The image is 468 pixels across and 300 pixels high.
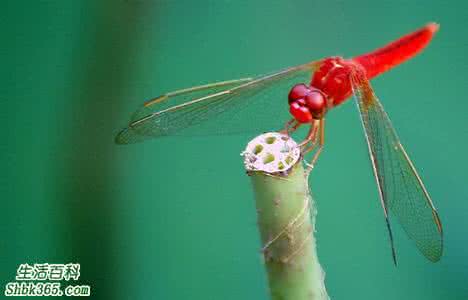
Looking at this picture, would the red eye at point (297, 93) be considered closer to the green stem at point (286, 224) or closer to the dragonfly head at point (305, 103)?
the dragonfly head at point (305, 103)

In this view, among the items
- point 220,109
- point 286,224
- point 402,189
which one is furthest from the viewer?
point 220,109

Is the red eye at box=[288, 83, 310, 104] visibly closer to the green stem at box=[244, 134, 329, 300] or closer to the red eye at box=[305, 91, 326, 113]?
the red eye at box=[305, 91, 326, 113]

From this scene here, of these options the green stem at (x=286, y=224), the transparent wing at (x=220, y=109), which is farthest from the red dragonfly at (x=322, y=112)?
the green stem at (x=286, y=224)

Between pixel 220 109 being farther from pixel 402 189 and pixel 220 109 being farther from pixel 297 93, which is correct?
pixel 402 189

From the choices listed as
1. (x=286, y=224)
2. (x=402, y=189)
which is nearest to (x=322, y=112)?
(x=402, y=189)

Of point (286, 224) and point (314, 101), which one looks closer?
point (286, 224)

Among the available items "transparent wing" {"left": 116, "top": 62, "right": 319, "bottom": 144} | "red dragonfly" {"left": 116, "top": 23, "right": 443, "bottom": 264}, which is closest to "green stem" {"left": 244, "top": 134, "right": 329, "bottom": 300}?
"red dragonfly" {"left": 116, "top": 23, "right": 443, "bottom": 264}

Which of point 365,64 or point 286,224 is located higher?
point 365,64

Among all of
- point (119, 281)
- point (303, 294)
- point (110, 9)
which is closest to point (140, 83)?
point (110, 9)
